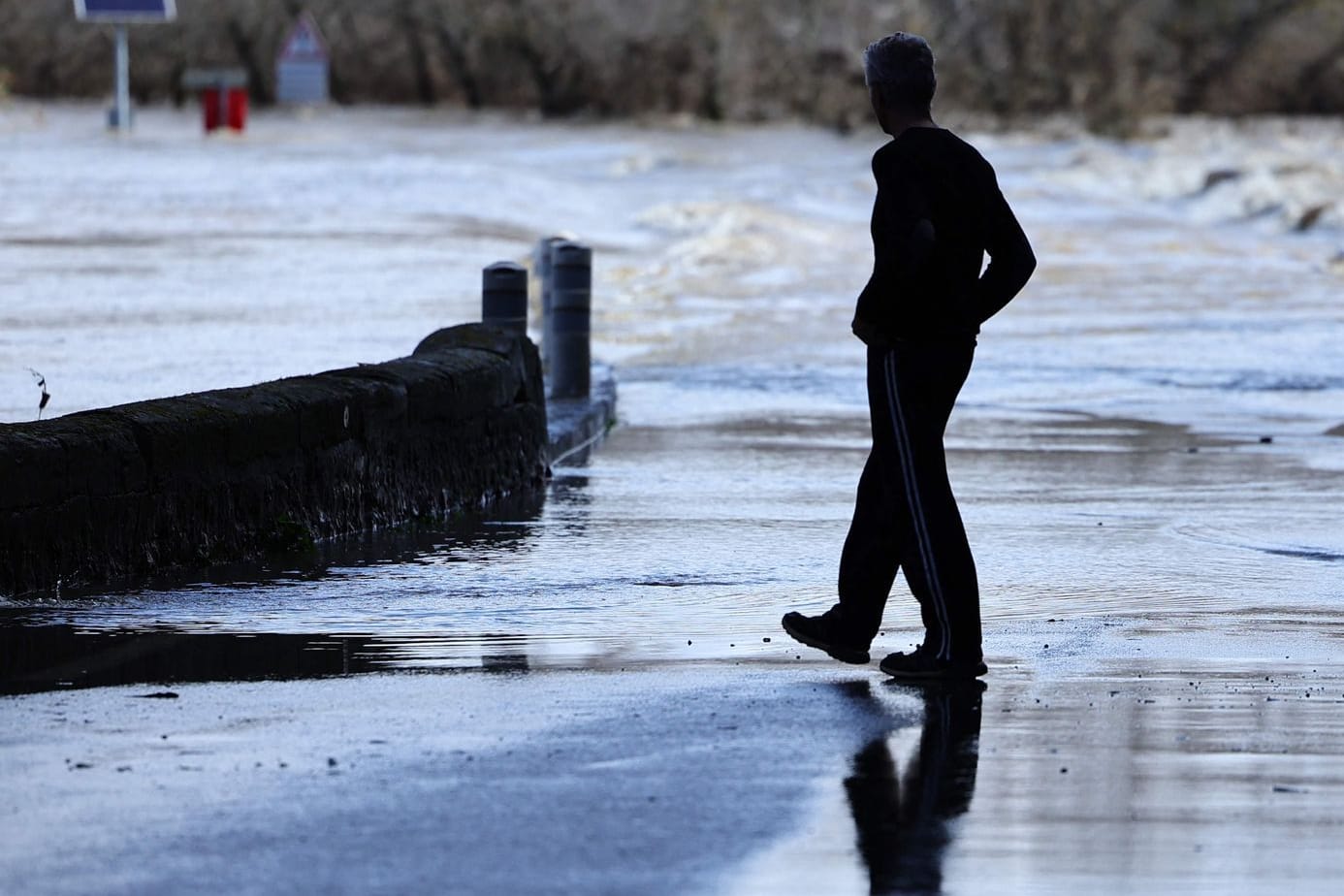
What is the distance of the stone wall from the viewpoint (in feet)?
28.0

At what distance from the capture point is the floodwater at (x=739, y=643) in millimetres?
5520

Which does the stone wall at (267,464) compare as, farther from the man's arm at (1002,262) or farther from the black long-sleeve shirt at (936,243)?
the man's arm at (1002,262)

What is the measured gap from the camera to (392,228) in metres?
35.7

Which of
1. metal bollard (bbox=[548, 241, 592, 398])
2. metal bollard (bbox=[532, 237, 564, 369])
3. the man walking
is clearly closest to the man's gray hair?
the man walking

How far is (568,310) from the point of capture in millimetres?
16047

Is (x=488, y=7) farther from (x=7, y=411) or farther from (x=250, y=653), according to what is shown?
(x=250, y=653)

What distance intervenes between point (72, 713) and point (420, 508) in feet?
15.2

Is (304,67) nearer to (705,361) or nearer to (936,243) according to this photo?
(705,361)

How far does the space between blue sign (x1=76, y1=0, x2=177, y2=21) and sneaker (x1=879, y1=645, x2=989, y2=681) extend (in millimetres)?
43429

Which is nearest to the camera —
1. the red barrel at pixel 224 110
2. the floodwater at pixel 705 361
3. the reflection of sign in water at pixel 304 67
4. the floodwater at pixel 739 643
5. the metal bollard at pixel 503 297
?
the floodwater at pixel 739 643

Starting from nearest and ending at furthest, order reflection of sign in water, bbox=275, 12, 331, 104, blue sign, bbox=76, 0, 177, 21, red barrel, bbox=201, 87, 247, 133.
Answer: blue sign, bbox=76, 0, 177, 21, red barrel, bbox=201, 87, 247, 133, reflection of sign in water, bbox=275, 12, 331, 104

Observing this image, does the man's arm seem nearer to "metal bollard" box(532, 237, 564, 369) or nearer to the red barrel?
"metal bollard" box(532, 237, 564, 369)

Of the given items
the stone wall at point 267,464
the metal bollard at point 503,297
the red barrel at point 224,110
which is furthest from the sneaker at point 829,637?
the red barrel at point 224,110

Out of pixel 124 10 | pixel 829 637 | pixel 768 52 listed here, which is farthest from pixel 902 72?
pixel 768 52
